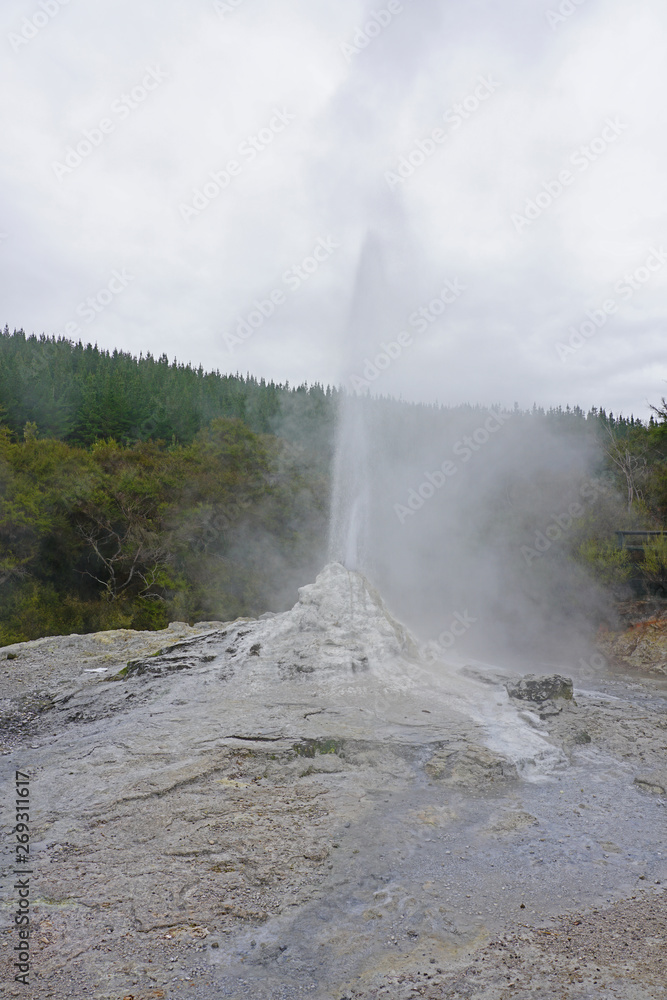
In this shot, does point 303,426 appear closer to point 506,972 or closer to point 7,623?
point 7,623

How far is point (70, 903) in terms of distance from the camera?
3.75 meters

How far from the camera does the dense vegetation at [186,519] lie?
18172mm

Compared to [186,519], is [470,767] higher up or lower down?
lower down

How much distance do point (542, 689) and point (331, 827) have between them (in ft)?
14.2

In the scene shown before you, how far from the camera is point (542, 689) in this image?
8094 millimetres

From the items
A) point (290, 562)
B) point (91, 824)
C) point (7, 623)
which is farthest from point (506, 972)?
point (290, 562)

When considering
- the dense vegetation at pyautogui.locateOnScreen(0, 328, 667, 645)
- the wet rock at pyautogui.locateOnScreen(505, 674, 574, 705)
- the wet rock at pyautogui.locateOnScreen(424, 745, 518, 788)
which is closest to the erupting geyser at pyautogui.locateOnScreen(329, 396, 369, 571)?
the dense vegetation at pyautogui.locateOnScreen(0, 328, 667, 645)

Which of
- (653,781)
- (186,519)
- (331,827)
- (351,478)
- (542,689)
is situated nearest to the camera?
(331,827)

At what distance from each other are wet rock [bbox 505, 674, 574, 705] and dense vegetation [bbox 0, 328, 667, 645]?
7554mm

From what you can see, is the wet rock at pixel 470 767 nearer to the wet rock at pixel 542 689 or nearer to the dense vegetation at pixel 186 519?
the wet rock at pixel 542 689

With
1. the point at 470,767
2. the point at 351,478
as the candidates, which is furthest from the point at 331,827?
the point at 351,478

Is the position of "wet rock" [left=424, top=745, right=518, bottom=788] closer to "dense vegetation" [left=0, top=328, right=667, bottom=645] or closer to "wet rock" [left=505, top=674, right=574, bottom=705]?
"wet rock" [left=505, top=674, right=574, bottom=705]

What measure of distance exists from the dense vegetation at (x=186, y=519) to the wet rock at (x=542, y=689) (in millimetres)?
7554

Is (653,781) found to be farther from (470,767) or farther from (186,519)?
(186,519)
